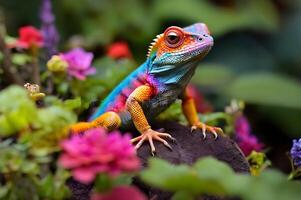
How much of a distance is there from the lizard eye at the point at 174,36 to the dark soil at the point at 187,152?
0.99 feet

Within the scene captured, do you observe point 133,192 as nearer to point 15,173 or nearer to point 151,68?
point 15,173

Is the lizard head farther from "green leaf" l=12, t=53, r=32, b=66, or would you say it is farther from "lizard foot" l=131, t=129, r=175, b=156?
"green leaf" l=12, t=53, r=32, b=66

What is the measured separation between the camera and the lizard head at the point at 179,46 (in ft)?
7.50

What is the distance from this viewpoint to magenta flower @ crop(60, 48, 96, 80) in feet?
8.44

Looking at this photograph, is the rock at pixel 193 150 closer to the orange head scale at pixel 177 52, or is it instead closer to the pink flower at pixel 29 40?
the orange head scale at pixel 177 52

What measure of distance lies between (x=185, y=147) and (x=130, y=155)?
2.47 feet

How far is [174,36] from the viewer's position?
2293 mm

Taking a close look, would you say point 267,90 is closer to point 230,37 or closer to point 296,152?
point 230,37

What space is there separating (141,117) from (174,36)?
32 centimetres

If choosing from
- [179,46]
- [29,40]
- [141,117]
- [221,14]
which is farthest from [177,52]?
[221,14]

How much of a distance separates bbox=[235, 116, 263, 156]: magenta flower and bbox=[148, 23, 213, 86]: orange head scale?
369 millimetres

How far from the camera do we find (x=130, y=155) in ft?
4.52

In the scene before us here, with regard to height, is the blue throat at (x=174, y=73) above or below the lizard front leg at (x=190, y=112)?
above

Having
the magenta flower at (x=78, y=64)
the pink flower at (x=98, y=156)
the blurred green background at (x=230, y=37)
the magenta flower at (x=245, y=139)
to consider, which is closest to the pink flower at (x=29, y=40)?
the magenta flower at (x=78, y=64)
